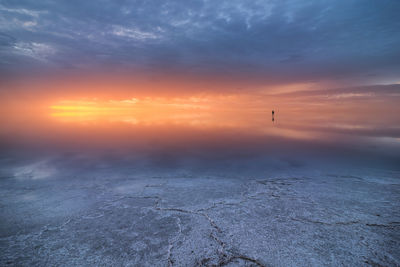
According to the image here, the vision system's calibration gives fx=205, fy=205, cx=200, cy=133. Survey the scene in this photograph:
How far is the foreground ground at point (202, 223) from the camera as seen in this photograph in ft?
7.13

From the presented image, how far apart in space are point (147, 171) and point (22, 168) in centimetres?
371

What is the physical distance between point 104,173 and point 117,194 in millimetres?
1834

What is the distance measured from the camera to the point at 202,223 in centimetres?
282

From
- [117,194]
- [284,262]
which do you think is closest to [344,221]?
[284,262]

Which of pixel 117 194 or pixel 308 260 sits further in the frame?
pixel 117 194

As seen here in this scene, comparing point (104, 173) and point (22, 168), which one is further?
point (22, 168)

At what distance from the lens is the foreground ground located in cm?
217

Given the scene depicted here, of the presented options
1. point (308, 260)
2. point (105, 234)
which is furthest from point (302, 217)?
point (105, 234)

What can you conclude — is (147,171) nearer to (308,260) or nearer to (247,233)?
(247,233)

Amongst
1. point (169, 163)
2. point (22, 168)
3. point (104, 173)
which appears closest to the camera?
point (104, 173)

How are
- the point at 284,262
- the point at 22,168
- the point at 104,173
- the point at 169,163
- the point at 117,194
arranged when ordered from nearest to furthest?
the point at 284,262 → the point at 117,194 → the point at 104,173 → the point at 22,168 → the point at 169,163

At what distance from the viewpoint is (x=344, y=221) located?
9.18 ft

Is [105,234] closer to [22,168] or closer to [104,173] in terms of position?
[104,173]

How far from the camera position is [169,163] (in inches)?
258
